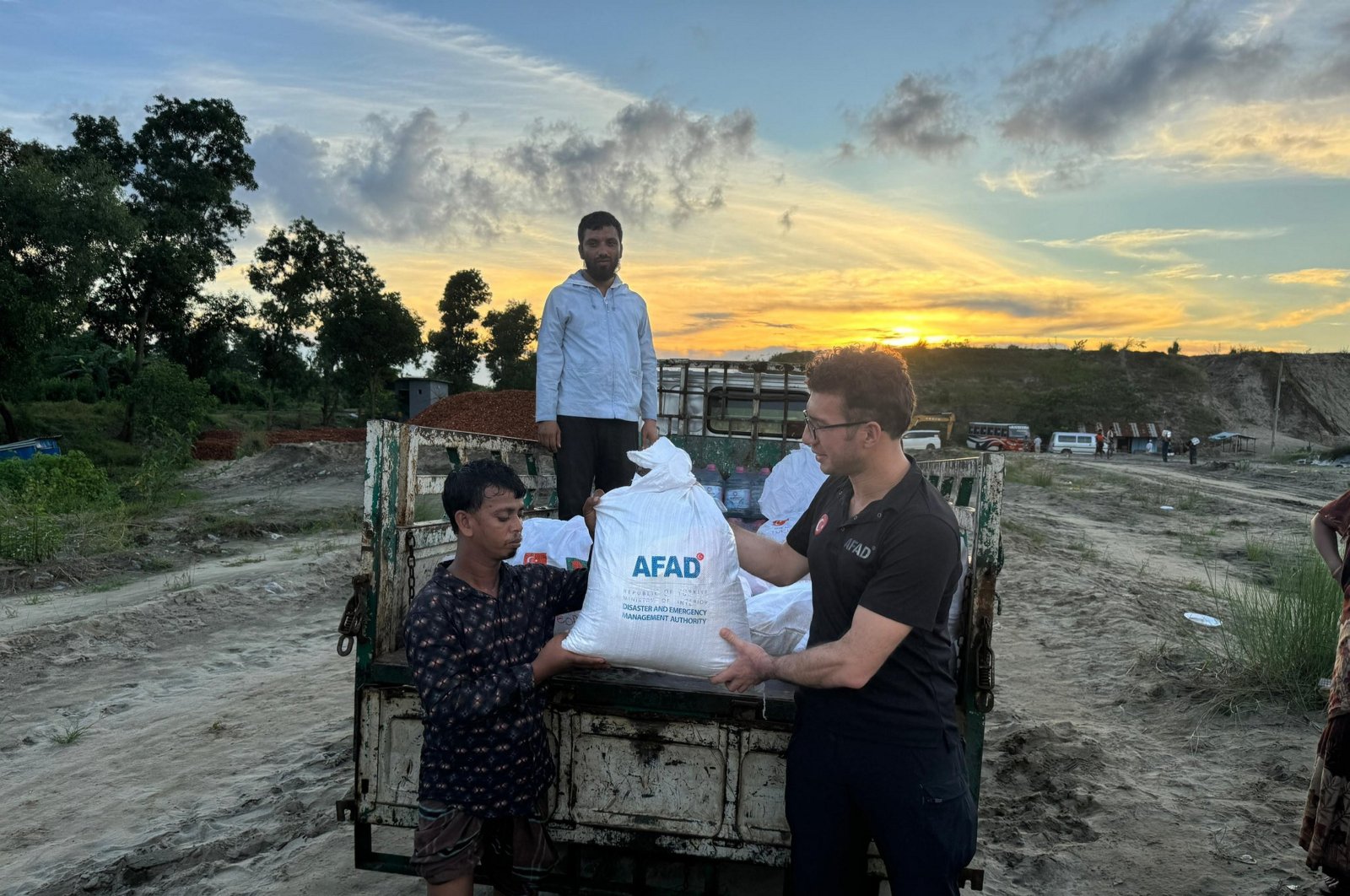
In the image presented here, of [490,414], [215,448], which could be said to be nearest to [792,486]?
[490,414]

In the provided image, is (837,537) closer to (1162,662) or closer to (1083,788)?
(1083,788)

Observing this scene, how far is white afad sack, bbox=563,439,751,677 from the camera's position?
216 cm

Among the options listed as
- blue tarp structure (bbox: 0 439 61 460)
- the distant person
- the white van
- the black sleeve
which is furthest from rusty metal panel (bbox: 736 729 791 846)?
the white van

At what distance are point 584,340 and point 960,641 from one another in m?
2.09

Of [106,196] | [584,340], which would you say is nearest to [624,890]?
[584,340]

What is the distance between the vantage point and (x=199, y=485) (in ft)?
57.8

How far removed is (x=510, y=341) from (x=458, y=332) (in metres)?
2.15

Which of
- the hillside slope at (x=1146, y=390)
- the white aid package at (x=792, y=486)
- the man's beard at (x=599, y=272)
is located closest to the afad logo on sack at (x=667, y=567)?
the white aid package at (x=792, y=486)

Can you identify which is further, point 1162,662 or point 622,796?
point 1162,662

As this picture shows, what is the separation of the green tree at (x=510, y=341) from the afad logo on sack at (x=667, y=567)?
30.9m

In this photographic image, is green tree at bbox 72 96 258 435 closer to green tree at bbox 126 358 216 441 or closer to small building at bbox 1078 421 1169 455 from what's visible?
green tree at bbox 126 358 216 441

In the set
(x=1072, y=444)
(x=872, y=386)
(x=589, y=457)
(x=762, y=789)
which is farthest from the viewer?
(x=1072, y=444)

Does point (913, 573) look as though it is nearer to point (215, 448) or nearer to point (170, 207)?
point (215, 448)

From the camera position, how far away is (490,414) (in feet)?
60.1
